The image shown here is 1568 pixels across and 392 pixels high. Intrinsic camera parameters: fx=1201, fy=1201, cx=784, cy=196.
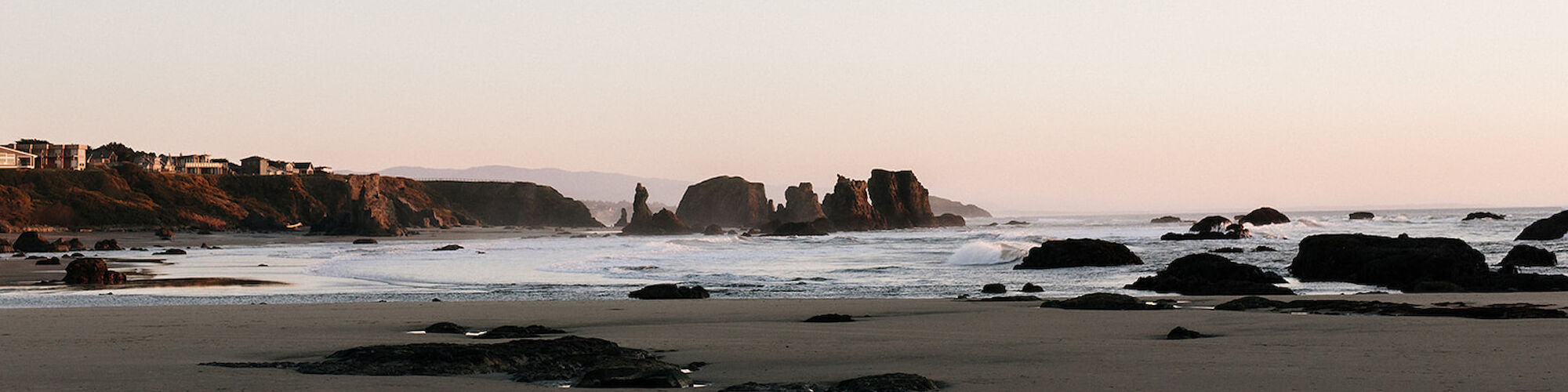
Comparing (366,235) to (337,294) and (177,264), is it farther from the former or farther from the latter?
(337,294)

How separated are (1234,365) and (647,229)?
95744 mm

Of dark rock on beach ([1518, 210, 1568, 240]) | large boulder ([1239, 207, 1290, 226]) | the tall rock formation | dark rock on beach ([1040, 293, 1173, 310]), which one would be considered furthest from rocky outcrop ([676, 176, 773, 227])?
dark rock on beach ([1040, 293, 1173, 310])

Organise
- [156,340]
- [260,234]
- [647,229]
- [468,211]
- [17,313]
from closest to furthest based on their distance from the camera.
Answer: [156,340]
[17,313]
[260,234]
[647,229]
[468,211]

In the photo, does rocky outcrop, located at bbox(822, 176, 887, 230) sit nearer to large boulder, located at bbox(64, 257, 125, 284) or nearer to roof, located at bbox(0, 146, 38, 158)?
roof, located at bbox(0, 146, 38, 158)

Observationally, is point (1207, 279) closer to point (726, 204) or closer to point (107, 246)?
point (107, 246)

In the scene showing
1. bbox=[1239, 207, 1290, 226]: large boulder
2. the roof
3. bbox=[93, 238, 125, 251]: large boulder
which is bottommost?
bbox=[93, 238, 125, 251]: large boulder

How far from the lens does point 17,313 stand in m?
14.2

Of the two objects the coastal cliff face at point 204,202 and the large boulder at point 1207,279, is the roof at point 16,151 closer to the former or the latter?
the coastal cliff face at point 204,202

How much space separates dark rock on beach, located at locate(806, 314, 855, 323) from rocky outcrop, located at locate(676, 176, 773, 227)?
12647 centimetres

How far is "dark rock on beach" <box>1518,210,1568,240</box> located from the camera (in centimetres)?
3953

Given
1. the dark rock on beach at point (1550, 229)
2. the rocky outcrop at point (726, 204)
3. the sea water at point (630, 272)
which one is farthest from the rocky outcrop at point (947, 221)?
the dark rock on beach at point (1550, 229)

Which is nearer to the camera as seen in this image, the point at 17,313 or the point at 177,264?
the point at 17,313

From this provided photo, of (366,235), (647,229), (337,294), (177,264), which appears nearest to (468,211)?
(647,229)

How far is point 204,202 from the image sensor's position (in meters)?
99.1
